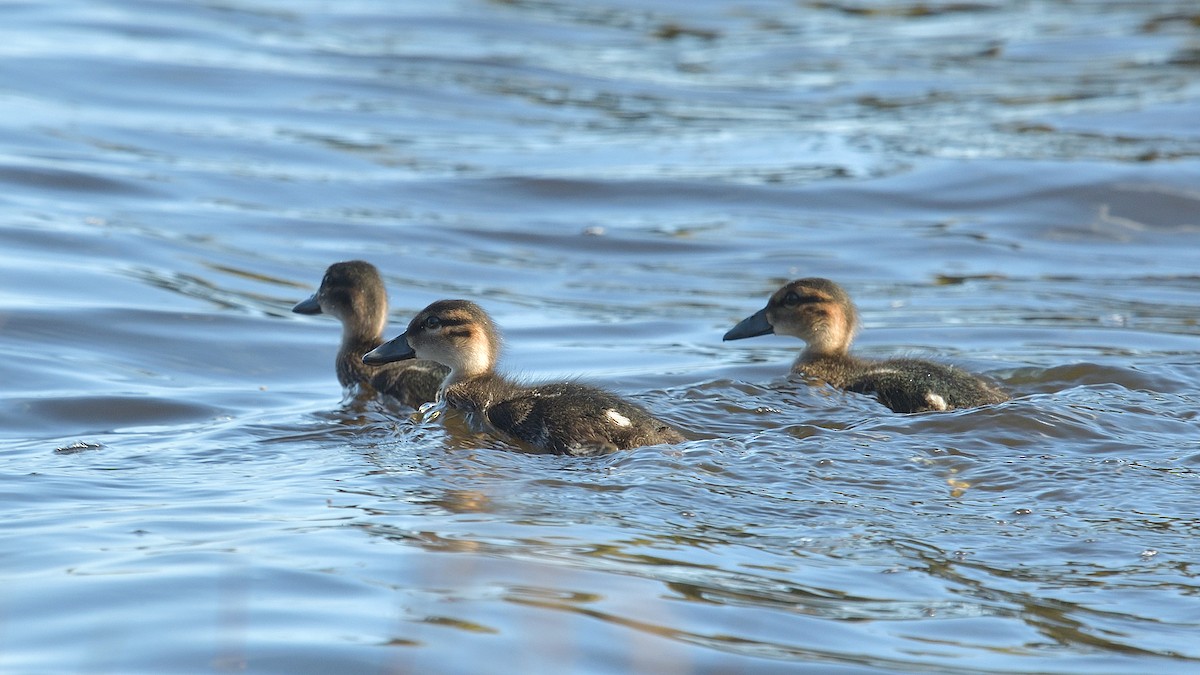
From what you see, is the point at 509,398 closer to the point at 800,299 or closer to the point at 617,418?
the point at 617,418

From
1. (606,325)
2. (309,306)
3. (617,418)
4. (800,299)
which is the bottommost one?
(606,325)

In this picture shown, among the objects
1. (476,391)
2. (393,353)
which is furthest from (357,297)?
(476,391)

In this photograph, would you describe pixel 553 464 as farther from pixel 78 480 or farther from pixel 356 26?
pixel 356 26

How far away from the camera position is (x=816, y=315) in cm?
807

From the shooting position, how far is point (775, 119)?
15.5 metres

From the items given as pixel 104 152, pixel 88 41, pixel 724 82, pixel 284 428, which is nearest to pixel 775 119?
pixel 724 82

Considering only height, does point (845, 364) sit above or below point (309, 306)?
below

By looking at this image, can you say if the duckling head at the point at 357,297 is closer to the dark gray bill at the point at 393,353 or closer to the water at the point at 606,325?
the water at the point at 606,325

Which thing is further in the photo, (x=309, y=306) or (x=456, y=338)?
(x=309, y=306)

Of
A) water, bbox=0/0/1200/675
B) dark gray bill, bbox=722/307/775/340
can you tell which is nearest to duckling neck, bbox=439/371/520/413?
water, bbox=0/0/1200/675

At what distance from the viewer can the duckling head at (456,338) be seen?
24.2ft

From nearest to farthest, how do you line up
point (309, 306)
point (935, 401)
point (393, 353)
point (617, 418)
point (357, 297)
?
point (617, 418) → point (935, 401) → point (393, 353) → point (357, 297) → point (309, 306)

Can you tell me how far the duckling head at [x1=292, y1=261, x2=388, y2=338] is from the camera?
337 inches

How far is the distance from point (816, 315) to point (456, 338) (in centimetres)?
180
